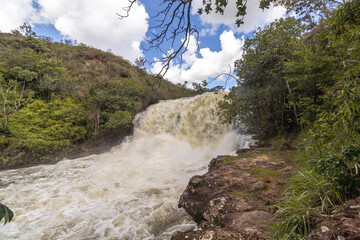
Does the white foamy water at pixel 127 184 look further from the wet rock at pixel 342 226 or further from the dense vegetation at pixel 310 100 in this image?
the wet rock at pixel 342 226

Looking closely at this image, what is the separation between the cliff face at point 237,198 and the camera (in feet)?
6.92

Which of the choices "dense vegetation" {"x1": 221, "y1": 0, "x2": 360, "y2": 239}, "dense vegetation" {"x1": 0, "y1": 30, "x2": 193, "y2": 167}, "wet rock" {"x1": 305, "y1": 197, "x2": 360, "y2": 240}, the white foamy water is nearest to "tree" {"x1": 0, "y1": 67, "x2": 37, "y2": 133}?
"dense vegetation" {"x1": 0, "y1": 30, "x2": 193, "y2": 167}

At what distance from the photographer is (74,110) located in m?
12.1

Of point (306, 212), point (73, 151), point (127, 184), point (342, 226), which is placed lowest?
point (127, 184)

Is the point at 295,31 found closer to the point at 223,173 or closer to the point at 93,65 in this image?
the point at 223,173

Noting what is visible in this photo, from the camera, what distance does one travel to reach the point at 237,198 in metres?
2.95

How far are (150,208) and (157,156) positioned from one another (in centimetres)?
574

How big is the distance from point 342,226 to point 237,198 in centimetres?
183

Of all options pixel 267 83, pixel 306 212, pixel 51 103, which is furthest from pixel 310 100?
pixel 51 103

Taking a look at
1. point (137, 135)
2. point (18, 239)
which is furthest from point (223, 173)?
point (137, 135)

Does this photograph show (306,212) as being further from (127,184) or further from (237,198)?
(127,184)

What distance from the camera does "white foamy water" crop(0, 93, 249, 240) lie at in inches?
154

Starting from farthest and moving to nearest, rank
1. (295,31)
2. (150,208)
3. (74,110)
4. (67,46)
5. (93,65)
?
(67,46) < (93,65) < (74,110) < (295,31) < (150,208)

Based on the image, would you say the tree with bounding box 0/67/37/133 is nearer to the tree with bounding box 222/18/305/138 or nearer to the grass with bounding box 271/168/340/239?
the tree with bounding box 222/18/305/138
